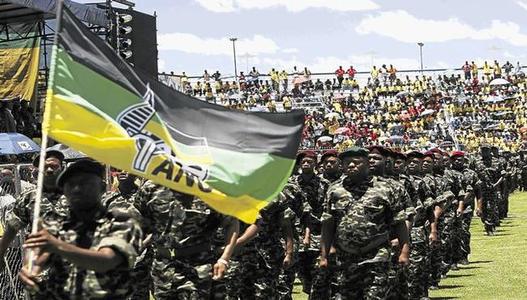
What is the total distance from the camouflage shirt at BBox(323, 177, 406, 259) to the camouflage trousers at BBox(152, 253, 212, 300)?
1.95 metres

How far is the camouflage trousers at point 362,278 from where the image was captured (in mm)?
9977

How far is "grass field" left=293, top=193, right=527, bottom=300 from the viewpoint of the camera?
1556 centimetres

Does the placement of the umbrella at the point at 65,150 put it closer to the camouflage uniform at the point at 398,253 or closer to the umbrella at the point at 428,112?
the camouflage uniform at the point at 398,253

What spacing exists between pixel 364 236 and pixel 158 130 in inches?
154

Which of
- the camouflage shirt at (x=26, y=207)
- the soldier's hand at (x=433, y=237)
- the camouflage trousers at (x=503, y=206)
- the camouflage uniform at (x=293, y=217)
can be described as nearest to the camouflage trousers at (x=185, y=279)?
the camouflage shirt at (x=26, y=207)

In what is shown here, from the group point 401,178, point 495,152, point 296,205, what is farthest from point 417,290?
point 495,152

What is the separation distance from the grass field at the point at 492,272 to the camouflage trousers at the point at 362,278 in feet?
17.4

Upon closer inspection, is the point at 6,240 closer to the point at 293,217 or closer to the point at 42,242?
the point at 42,242

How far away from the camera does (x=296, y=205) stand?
12.3 metres

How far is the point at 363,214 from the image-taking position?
32.7 ft

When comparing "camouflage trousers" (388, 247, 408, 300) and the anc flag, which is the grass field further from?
the anc flag

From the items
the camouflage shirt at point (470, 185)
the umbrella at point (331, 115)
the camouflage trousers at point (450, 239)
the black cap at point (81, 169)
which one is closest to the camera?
the black cap at point (81, 169)

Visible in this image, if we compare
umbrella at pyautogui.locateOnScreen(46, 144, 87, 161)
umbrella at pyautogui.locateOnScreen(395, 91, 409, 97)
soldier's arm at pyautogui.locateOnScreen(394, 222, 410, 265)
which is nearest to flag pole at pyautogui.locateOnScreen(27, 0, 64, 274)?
umbrella at pyautogui.locateOnScreen(46, 144, 87, 161)

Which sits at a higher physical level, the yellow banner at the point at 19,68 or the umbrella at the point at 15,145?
the yellow banner at the point at 19,68
